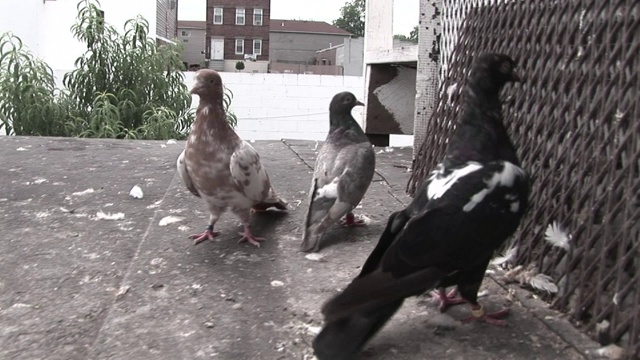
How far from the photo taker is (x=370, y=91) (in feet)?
21.8

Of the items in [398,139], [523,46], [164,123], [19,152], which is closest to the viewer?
[523,46]

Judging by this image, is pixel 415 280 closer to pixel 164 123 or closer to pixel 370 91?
pixel 370 91

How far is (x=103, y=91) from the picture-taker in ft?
28.7

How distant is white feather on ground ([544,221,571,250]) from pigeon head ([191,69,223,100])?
180 cm

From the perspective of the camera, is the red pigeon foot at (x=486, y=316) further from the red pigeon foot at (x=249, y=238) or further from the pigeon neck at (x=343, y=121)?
the pigeon neck at (x=343, y=121)

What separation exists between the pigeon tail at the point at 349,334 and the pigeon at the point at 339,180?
1.15 m

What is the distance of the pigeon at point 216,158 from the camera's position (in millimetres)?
3160

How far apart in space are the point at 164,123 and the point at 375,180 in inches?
164

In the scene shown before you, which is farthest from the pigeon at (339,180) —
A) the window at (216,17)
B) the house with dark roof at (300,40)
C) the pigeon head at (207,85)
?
the house with dark roof at (300,40)

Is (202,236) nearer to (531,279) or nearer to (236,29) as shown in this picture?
(531,279)

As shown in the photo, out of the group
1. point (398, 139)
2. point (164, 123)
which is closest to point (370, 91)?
point (164, 123)

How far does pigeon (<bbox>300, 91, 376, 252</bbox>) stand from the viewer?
3197mm

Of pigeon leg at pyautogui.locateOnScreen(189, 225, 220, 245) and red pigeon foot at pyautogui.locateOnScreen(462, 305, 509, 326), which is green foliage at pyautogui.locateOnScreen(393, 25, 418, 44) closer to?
pigeon leg at pyautogui.locateOnScreen(189, 225, 220, 245)

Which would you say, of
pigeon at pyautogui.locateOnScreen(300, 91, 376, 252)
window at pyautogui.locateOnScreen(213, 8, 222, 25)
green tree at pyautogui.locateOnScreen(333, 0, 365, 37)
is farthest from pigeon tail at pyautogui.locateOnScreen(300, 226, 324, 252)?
green tree at pyautogui.locateOnScreen(333, 0, 365, 37)
